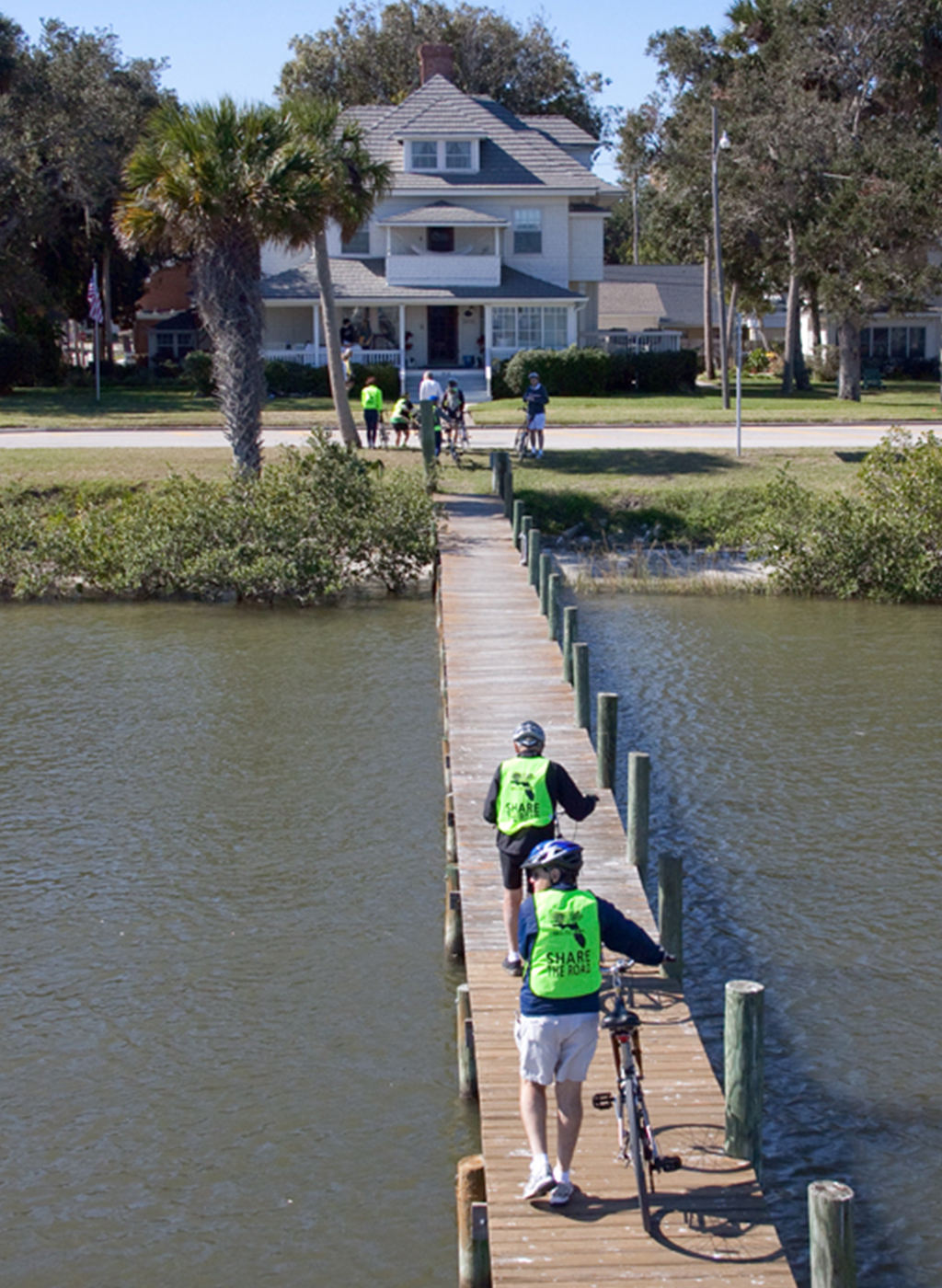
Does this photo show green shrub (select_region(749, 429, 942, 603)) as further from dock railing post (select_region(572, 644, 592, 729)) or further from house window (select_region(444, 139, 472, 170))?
house window (select_region(444, 139, 472, 170))

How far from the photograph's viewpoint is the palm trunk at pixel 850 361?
4544 cm

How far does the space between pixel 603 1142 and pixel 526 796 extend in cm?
227

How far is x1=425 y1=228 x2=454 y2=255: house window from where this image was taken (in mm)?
50031

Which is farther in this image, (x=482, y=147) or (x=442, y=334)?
(x=482, y=147)

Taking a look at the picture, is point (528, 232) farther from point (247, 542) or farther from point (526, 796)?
point (526, 796)

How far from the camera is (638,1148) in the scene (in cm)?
676

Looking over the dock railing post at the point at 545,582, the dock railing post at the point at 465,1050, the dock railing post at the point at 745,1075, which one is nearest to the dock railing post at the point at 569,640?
the dock railing post at the point at 545,582

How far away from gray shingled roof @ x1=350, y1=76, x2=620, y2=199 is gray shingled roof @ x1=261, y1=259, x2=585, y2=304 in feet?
9.75

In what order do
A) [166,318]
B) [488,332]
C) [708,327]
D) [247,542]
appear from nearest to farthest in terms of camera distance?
[247,542] → [488,332] → [166,318] → [708,327]

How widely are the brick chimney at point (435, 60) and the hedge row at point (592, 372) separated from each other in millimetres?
14764

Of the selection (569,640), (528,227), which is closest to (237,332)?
(569,640)

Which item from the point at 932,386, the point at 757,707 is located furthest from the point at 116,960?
the point at 932,386

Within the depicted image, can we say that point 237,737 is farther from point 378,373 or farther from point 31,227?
point 31,227

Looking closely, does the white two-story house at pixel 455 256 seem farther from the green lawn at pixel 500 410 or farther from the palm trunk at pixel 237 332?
the palm trunk at pixel 237 332
